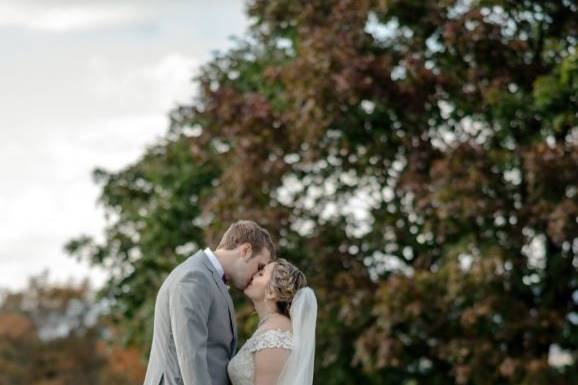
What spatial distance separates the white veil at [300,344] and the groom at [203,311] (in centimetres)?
33

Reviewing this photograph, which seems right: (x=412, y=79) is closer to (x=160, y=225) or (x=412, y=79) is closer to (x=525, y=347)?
(x=525, y=347)

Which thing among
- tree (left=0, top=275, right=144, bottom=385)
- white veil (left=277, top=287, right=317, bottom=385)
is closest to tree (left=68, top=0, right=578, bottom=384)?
white veil (left=277, top=287, right=317, bottom=385)

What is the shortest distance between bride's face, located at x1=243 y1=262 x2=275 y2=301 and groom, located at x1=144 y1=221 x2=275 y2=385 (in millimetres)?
31

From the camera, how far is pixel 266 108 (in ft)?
71.3

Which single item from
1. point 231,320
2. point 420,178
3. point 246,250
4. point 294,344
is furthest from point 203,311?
point 420,178

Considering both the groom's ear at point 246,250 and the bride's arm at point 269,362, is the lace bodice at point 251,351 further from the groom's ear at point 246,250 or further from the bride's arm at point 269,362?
the groom's ear at point 246,250

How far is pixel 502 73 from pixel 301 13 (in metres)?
3.61

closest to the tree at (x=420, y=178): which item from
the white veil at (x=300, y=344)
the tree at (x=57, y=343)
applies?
the white veil at (x=300, y=344)

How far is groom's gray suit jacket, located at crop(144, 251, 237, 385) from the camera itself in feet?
25.5

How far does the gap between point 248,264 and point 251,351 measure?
55 cm

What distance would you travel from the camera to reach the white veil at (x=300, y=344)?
8273mm

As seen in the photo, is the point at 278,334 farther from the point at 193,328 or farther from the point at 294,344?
the point at 193,328

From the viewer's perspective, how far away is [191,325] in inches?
306

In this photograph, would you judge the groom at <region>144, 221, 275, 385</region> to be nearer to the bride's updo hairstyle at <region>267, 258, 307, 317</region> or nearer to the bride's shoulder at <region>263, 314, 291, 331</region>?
the bride's updo hairstyle at <region>267, 258, 307, 317</region>
